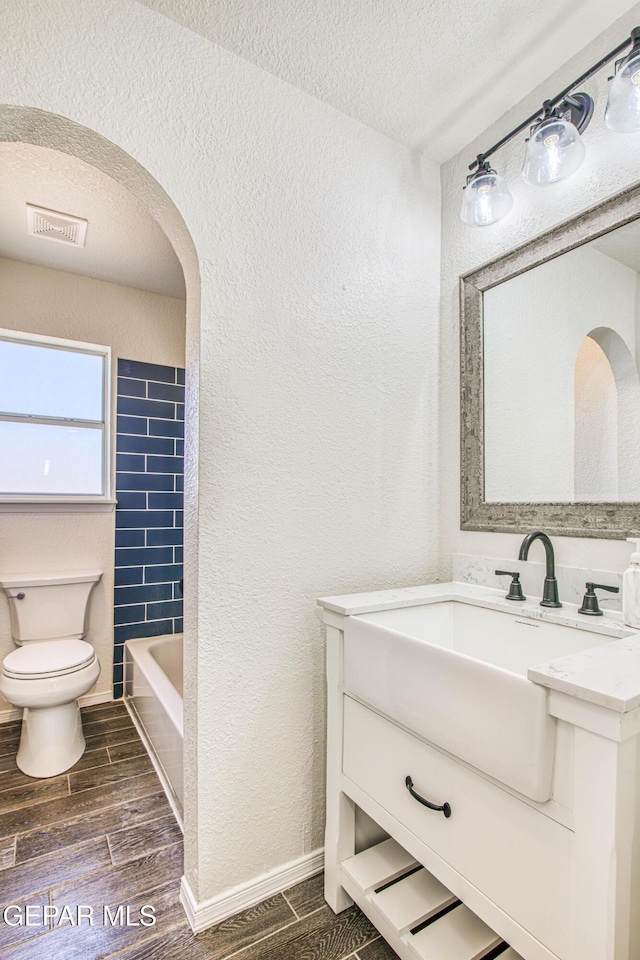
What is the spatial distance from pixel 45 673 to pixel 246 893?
3.97ft

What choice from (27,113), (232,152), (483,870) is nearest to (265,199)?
(232,152)

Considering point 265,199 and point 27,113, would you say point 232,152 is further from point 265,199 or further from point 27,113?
point 27,113

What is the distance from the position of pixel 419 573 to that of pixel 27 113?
67.5 inches

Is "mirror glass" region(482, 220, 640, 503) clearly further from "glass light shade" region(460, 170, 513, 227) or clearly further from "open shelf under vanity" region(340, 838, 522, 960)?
"open shelf under vanity" region(340, 838, 522, 960)

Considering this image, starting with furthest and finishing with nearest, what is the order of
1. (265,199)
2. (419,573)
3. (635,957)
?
1. (419,573)
2. (265,199)
3. (635,957)

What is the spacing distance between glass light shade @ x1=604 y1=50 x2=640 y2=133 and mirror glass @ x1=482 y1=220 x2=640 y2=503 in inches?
8.9

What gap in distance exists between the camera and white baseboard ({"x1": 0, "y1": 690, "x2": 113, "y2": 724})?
2379 mm

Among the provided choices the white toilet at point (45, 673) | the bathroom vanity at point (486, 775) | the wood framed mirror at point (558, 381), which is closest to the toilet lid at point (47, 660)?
the white toilet at point (45, 673)

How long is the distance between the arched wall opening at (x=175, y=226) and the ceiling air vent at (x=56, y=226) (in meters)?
0.94

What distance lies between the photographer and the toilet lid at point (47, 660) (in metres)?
1.94

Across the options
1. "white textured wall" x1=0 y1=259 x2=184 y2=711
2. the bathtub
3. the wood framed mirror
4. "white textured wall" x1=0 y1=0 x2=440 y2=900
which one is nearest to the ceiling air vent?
"white textured wall" x1=0 y1=259 x2=184 y2=711

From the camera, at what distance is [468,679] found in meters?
0.85

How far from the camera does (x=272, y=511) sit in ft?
4.47

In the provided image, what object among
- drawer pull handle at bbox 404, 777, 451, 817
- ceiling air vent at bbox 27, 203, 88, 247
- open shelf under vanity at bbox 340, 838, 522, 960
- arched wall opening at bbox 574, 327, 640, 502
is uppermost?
ceiling air vent at bbox 27, 203, 88, 247
